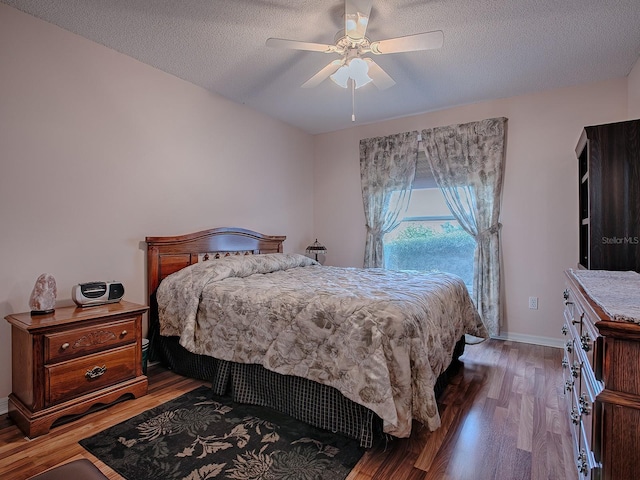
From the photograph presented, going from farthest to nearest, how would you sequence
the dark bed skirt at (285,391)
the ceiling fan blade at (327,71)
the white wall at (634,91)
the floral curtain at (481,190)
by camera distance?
the floral curtain at (481,190)
the white wall at (634,91)
the ceiling fan blade at (327,71)
the dark bed skirt at (285,391)

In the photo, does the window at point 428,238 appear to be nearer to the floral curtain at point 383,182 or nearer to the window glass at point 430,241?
the window glass at point 430,241

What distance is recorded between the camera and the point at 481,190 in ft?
11.9

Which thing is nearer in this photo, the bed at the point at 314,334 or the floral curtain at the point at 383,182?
the bed at the point at 314,334

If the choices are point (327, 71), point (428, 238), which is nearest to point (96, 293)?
point (327, 71)

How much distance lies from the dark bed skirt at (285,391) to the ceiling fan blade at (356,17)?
7.27 ft

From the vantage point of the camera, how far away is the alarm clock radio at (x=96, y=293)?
222cm

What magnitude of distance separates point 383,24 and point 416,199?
2.28m

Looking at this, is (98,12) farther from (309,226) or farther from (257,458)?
(309,226)

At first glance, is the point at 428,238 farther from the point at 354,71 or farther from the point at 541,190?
the point at 354,71

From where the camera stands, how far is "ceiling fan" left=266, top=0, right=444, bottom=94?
201 centimetres

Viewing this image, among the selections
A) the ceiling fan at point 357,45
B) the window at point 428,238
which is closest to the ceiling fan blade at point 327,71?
the ceiling fan at point 357,45

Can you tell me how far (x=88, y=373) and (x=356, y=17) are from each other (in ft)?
9.14

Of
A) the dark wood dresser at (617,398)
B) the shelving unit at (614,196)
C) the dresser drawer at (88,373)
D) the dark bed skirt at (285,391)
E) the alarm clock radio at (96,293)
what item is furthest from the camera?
the alarm clock radio at (96,293)

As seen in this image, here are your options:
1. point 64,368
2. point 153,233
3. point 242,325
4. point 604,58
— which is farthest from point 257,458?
point 604,58
